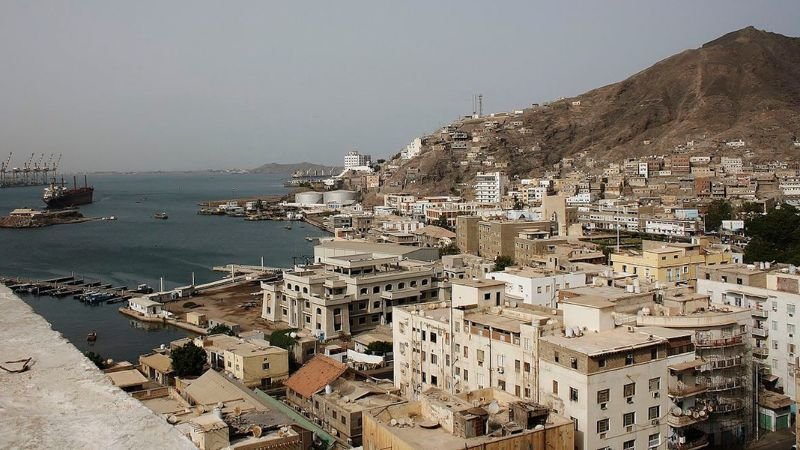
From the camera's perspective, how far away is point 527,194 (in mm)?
30641

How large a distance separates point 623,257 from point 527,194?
1938 centimetres

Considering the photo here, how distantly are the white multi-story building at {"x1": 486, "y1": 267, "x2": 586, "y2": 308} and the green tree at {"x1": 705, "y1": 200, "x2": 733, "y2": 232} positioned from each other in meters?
12.1

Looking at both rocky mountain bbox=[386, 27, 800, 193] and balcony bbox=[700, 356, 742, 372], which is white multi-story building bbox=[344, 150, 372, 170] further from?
balcony bbox=[700, 356, 742, 372]

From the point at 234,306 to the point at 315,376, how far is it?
751 centimetres

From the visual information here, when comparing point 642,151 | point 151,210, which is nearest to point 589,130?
point 642,151

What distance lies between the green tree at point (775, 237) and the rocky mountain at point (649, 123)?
17.8m

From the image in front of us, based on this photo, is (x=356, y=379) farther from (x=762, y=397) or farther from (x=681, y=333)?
(x=762, y=397)

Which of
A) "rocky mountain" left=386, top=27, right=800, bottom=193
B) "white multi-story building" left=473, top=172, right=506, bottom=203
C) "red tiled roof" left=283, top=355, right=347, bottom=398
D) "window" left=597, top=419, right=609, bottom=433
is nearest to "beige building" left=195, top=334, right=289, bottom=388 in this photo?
"red tiled roof" left=283, top=355, right=347, bottom=398

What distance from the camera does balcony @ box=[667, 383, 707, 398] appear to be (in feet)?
19.7

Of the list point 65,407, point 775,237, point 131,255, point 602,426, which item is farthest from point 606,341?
point 131,255

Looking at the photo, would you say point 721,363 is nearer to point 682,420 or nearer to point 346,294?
point 682,420

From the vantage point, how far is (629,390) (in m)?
5.44

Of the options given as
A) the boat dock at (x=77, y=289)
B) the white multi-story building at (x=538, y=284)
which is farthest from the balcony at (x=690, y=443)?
the boat dock at (x=77, y=289)

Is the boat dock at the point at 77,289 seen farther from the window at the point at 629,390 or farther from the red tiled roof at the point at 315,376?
the window at the point at 629,390
